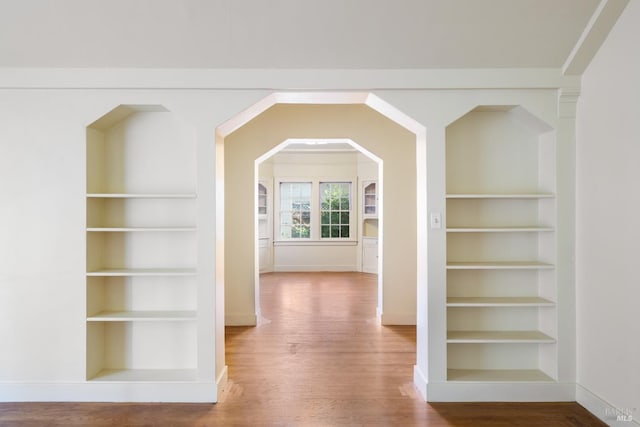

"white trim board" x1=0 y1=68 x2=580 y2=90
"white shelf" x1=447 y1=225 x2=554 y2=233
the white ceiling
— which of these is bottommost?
"white shelf" x1=447 y1=225 x2=554 y2=233

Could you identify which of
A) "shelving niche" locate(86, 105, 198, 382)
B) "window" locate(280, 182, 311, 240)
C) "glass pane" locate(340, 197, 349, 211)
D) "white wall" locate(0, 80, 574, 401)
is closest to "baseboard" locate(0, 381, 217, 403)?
"white wall" locate(0, 80, 574, 401)

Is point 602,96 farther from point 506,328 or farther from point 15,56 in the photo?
point 15,56

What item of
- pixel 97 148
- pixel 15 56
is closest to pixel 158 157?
pixel 97 148

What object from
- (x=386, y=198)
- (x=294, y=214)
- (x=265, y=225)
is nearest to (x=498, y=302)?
(x=386, y=198)

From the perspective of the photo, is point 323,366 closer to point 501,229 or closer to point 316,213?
point 501,229

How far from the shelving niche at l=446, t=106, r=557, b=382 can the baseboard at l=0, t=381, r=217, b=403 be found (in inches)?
80.4

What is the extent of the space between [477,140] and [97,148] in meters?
3.15

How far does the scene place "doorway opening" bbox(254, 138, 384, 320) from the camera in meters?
8.77

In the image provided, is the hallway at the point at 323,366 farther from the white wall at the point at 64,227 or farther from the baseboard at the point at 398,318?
the white wall at the point at 64,227

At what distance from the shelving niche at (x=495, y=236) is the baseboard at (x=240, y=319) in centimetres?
254

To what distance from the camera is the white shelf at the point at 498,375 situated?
9.49 feet

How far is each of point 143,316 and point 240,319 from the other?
1908mm

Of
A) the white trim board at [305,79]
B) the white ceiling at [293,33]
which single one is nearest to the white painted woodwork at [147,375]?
the white trim board at [305,79]

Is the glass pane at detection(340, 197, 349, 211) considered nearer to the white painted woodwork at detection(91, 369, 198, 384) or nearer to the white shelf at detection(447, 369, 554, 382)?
the white shelf at detection(447, 369, 554, 382)
